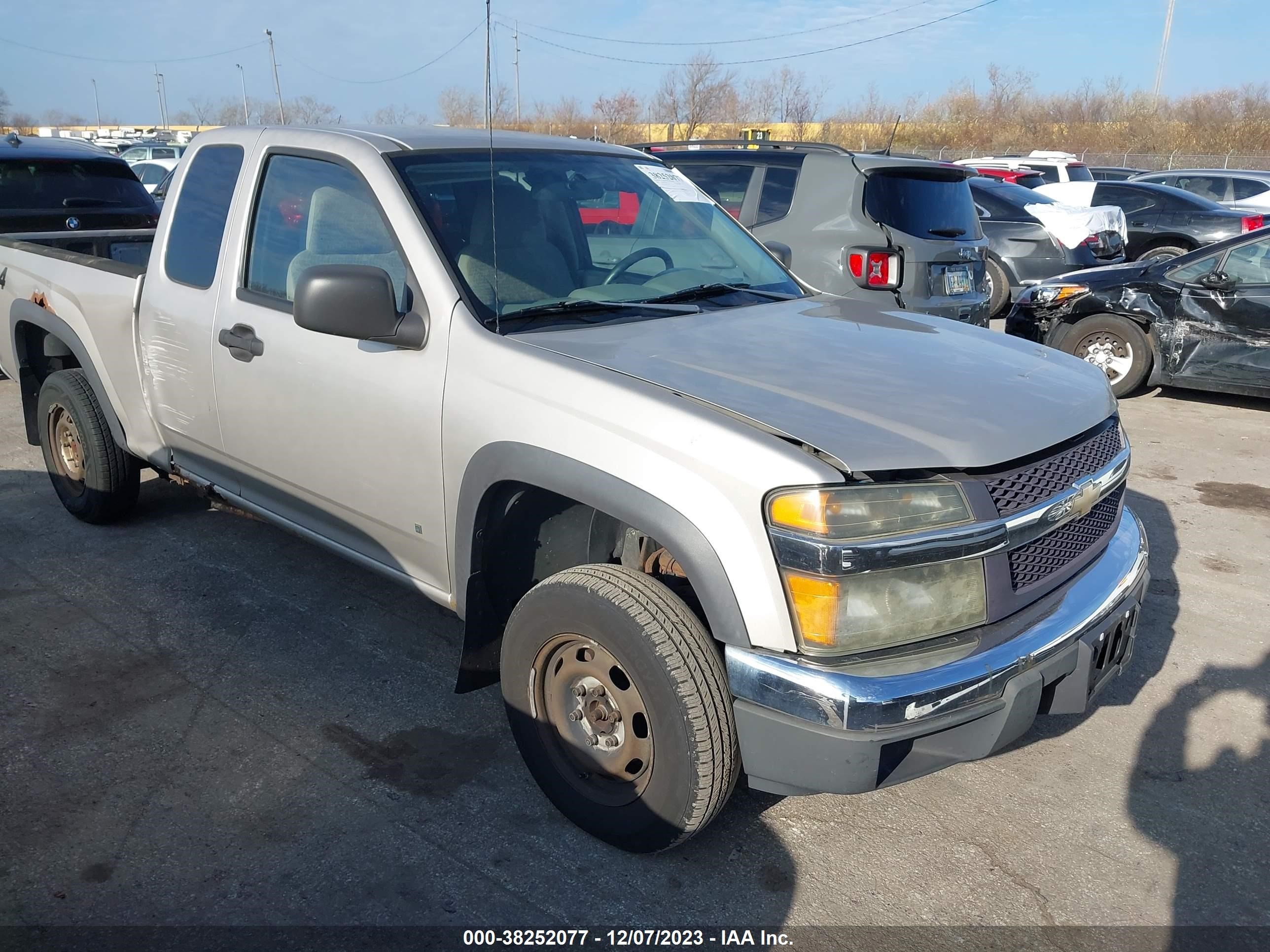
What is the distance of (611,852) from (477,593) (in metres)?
0.84

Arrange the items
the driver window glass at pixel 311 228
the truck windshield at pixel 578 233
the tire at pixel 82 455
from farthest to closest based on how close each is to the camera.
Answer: the tire at pixel 82 455 < the driver window glass at pixel 311 228 < the truck windshield at pixel 578 233

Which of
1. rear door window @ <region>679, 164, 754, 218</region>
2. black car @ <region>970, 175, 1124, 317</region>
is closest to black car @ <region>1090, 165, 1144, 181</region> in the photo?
black car @ <region>970, 175, 1124, 317</region>

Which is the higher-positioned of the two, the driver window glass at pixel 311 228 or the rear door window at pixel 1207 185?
the rear door window at pixel 1207 185

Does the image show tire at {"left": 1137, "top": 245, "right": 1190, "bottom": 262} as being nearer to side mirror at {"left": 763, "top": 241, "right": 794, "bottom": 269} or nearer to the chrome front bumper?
side mirror at {"left": 763, "top": 241, "right": 794, "bottom": 269}

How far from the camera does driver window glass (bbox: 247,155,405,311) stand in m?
3.38

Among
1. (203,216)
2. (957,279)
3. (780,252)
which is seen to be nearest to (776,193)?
(957,279)

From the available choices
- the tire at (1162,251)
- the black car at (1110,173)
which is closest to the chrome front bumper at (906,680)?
the tire at (1162,251)

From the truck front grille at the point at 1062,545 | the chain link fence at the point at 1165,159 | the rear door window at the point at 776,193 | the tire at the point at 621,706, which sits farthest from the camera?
the chain link fence at the point at 1165,159

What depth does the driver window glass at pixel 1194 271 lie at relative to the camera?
25.9 ft

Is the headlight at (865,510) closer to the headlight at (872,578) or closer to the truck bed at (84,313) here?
the headlight at (872,578)

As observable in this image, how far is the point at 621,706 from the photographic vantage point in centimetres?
270

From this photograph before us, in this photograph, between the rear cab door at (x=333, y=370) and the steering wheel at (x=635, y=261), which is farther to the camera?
the steering wheel at (x=635, y=261)

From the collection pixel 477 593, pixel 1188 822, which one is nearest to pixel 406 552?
pixel 477 593

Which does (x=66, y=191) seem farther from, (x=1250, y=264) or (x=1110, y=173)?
(x=1110, y=173)
